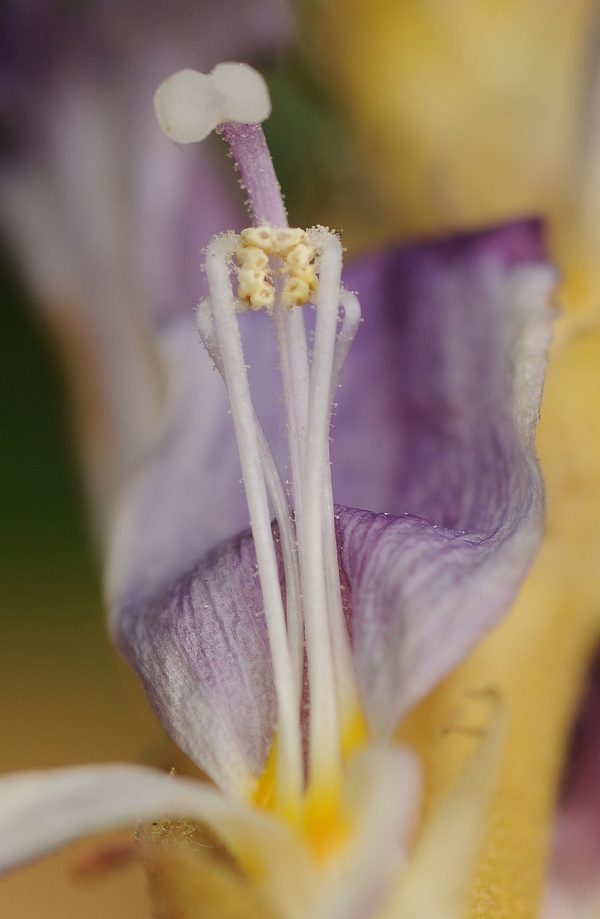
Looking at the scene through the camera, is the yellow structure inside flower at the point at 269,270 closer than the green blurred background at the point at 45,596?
Yes

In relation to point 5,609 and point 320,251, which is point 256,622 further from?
point 5,609

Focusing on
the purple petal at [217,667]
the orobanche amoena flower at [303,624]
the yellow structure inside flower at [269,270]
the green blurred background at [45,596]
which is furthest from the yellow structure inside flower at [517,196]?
the green blurred background at [45,596]

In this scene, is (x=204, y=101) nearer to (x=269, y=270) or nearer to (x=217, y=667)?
(x=269, y=270)

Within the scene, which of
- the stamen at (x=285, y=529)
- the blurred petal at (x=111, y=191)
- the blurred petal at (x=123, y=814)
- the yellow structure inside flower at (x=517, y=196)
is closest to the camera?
the blurred petal at (x=123, y=814)

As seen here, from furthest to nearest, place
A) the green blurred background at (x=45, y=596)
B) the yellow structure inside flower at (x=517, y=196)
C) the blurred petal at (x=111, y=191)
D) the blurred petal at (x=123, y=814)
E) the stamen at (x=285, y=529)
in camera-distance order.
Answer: the green blurred background at (x=45, y=596) → the blurred petal at (x=111, y=191) → the yellow structure inside flower at (x=517, y=196) → the stamen at (x=285, y=529) → the blurred petal at (x=123, y=814)

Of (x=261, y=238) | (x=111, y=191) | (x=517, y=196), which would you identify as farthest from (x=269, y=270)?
(x=111, y=191)

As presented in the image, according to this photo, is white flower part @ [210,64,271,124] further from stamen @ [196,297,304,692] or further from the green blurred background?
the green blurred background

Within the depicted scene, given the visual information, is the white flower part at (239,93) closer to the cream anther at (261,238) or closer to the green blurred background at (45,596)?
the cream anther at (261,238)
